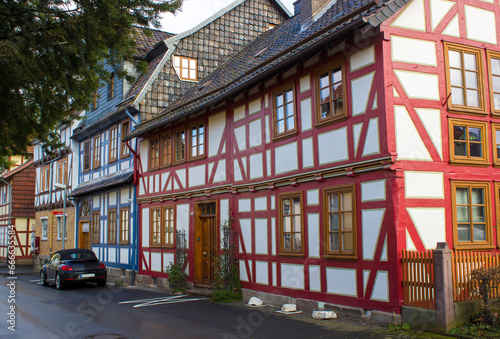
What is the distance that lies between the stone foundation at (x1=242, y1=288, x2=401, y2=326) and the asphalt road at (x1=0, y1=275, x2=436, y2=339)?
9.0 inches

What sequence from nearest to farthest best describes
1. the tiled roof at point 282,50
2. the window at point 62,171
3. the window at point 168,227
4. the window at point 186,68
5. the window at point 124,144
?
the tiled roof at point 282,50, the window at point 168,227, the window at point 186,68, the window at point 124,144, the window at point 62,171

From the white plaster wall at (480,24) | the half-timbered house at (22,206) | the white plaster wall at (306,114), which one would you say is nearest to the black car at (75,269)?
the white plaster wall at (306,114)

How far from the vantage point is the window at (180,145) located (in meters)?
17.5

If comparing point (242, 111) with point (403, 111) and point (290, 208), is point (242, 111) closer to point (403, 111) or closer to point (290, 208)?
point (290, 208)

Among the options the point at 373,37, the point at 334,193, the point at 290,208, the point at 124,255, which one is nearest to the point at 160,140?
the point at 124,255

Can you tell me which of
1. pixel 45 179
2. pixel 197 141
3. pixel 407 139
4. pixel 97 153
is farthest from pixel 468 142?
pixel 45 179

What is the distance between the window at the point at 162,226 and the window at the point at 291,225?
6388 mm

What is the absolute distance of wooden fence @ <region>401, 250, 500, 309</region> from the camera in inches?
339

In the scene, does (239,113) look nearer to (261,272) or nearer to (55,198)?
(261,272)

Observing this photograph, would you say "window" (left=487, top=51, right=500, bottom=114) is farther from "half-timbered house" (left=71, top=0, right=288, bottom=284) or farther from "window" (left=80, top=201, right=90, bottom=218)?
"window" (left=80, top=201, right=90, bottom=218)

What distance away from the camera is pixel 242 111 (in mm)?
14305

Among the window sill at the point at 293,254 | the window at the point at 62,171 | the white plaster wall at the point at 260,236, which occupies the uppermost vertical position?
the window at the point at 62,171

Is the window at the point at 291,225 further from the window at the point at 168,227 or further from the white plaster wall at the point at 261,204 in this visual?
the window at the point at 168,227

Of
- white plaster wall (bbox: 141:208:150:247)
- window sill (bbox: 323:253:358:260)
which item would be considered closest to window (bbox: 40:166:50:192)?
white plaster wall (bbox: 141:208:150:247)
